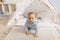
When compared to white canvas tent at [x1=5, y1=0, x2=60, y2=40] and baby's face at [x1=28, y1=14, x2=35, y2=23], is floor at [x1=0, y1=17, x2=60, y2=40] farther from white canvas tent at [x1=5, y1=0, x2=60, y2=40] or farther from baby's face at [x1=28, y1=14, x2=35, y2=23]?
baby's face at [x1=28, y1=14, x2=35, y2=23]

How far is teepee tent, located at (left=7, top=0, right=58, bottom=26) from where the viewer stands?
2.15 m

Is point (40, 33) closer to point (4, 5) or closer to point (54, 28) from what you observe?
point (54, 28)

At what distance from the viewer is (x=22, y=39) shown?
5.32 feet

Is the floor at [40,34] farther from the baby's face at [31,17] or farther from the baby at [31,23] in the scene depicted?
the baby's face at [31,17]

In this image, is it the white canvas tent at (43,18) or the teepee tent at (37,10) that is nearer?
the white canvas tent at (43,18)

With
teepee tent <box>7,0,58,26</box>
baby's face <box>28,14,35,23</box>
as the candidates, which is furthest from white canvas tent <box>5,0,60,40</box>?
baby's face <box>28,14,35,23</box>

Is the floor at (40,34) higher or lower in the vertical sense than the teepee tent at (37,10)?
lower

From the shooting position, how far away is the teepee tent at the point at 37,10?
2.15 metres

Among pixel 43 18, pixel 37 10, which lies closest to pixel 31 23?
pixel 43 18

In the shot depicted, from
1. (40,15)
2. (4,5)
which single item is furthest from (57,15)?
(4,5)

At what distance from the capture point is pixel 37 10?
2.27m

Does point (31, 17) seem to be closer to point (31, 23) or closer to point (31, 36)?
point (31, 23)

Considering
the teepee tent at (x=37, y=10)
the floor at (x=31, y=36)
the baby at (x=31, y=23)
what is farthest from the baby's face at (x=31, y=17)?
the teepee tent at (x=37, y=10)

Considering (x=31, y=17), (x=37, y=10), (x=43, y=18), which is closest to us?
(x=31, y=17)
